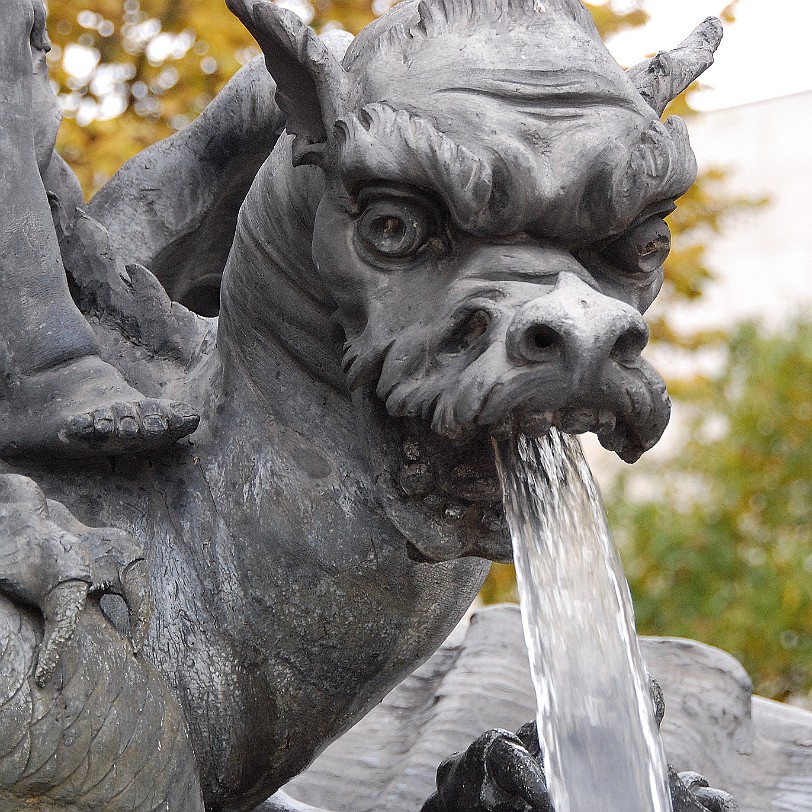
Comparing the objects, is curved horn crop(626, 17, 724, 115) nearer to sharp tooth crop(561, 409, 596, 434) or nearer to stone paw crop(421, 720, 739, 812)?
sharp tooth crop(561, 409, 596, 434)

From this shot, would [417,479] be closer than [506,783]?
Yes

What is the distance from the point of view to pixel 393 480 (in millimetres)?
1671

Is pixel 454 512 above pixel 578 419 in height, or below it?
below

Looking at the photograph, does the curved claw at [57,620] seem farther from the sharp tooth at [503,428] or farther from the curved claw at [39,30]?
the curved claw at [39,30]

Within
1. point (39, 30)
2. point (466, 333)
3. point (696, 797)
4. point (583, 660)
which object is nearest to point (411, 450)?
point (466, 333)

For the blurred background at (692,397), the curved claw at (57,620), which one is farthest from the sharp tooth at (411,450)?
the blurred background at (692,397)

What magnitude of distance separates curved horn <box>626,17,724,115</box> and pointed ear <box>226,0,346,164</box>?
1.10 feet

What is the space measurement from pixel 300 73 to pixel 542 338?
1.33ft

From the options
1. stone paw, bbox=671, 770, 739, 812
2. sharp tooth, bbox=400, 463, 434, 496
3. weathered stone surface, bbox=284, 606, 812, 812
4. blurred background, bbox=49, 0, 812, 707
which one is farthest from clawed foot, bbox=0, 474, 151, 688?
blurred background, bbox=49, 0, 812, 707

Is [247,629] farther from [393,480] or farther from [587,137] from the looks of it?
[587,137]

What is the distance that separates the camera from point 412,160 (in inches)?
58.7

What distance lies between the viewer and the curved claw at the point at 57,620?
1.41m

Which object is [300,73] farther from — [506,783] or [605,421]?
[506,783]

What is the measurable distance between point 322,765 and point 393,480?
104cm
